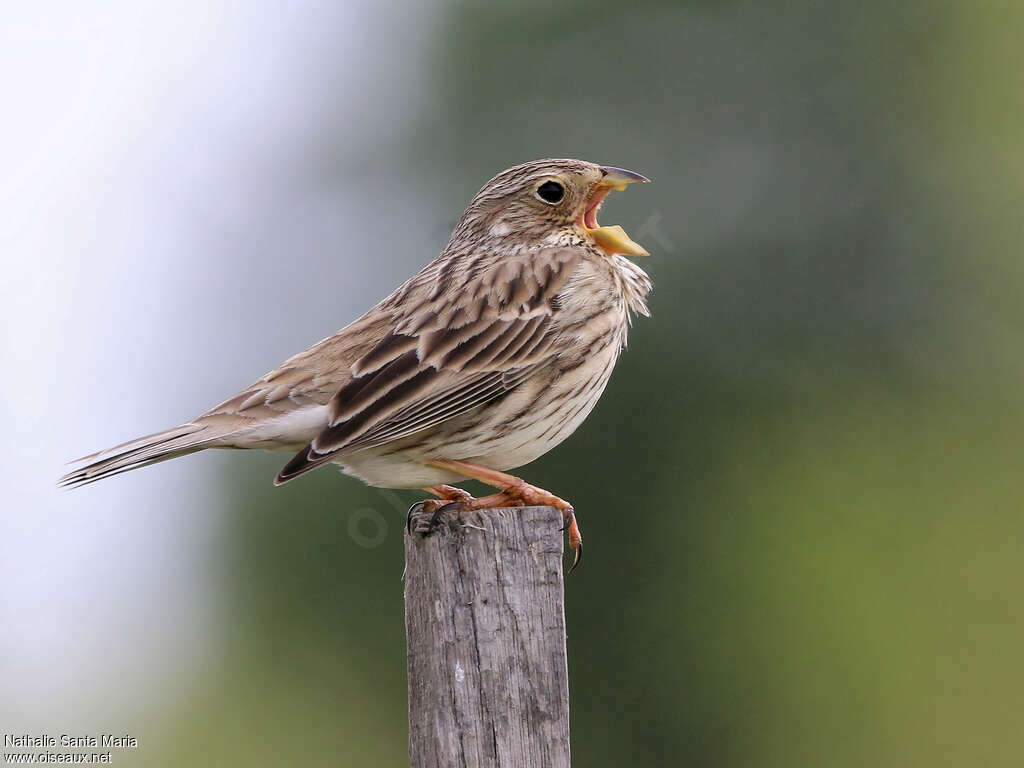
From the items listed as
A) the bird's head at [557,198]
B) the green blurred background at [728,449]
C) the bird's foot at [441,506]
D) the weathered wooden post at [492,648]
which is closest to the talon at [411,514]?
the bird's foot at [441,506]

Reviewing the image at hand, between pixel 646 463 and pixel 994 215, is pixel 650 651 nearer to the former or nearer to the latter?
pixel 646 463

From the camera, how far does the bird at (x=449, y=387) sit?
18.1 ft

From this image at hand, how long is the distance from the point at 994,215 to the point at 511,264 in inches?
557

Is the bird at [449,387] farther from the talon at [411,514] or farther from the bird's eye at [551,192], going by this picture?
the bird's eye at [551,192]

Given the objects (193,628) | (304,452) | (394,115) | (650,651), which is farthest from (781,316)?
(304,452)

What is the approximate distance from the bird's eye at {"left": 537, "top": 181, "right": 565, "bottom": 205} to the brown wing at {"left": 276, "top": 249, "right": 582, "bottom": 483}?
0.43m

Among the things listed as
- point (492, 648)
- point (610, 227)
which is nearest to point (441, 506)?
point (492, 648)

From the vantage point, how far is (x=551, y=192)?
22.5 feet

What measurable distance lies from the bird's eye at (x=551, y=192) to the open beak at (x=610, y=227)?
0.53 ft

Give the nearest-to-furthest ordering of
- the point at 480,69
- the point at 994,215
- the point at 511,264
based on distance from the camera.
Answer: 1. the point at 511,264
2. the point at 480,69
3. the point at 994,215

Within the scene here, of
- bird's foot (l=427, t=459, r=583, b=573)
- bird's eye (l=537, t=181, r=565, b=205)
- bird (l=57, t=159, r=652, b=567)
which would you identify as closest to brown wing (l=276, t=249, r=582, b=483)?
bird (l=57, t=159, r=652, b=567)

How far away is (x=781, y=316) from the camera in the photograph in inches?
618

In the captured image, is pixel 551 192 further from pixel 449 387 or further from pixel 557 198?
pixel 449 387

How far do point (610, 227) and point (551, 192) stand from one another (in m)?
0.35
